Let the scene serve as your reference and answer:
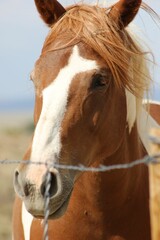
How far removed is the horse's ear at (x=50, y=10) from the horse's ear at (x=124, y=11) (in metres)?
0.33

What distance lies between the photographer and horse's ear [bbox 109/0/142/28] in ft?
14.0

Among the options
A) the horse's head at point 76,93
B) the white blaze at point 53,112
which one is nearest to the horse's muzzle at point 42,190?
the horse's head at point 76,93

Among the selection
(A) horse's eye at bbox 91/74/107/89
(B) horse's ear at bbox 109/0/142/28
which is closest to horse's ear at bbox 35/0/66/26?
(B) horse's ear at bbox 109/0/142/28

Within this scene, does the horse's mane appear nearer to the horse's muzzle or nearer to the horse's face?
the horse's face

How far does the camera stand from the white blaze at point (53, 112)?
360cm

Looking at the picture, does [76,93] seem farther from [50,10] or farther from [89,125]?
[50,10]

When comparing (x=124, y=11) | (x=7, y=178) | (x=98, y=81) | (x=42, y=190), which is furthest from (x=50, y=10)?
(x=7, y=178)

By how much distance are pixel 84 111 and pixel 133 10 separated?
845 mm

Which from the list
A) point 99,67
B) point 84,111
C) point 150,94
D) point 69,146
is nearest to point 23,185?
point 69,146

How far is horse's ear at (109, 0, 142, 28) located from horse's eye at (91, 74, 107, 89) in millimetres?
494

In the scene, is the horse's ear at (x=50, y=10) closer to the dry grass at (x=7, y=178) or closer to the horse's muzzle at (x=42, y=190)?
the horse's muzzle at (x=42, y=190)

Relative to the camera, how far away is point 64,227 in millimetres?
4148

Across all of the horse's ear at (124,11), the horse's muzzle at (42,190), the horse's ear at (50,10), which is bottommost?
the horse's muzzle at (42,190)

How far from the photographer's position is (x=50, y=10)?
434 cm
